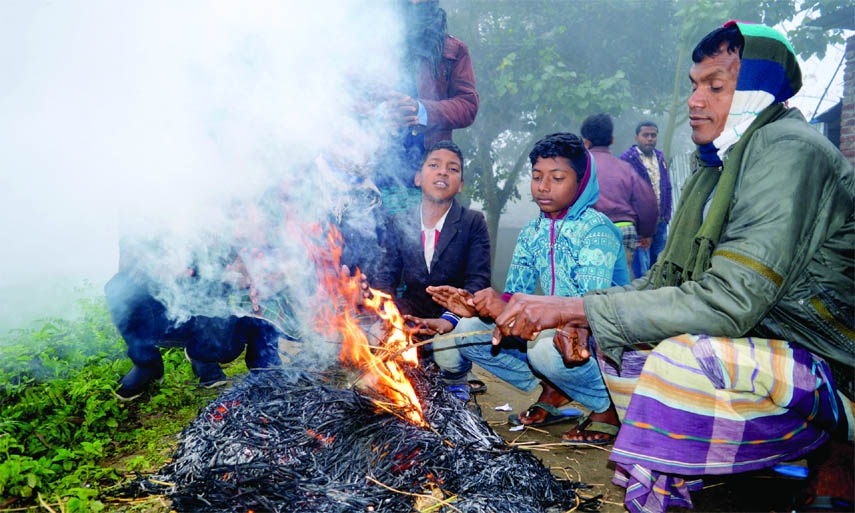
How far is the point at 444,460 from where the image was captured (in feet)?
9.25

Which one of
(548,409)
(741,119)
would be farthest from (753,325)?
(548,409)

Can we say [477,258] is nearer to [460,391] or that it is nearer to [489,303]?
[460,391]

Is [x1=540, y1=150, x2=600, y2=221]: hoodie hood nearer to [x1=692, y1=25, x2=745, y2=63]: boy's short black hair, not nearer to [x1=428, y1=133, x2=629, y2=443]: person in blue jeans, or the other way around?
[x1=428, y1=133, x2=629, y2=443]: person in blue jeans

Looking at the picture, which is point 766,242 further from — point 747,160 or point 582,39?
point 582,39

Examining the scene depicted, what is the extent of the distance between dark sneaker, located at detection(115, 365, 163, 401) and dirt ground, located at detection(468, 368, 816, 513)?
2.86 m

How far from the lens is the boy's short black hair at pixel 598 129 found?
21.7ft

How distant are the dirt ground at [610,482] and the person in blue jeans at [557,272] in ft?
0.58

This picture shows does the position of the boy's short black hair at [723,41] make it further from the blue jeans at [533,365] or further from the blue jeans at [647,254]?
the blue jeans at [647,254]

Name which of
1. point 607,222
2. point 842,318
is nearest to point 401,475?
point 842,318

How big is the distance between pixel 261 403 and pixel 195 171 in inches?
90.3

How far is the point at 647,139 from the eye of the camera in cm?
762

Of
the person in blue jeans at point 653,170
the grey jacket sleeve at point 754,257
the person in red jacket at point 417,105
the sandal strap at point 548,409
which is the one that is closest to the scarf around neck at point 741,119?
the grey jacket sleeve at point 754,257

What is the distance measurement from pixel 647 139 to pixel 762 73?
504 centimetres

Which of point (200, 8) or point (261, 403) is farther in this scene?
point (200, 8)
